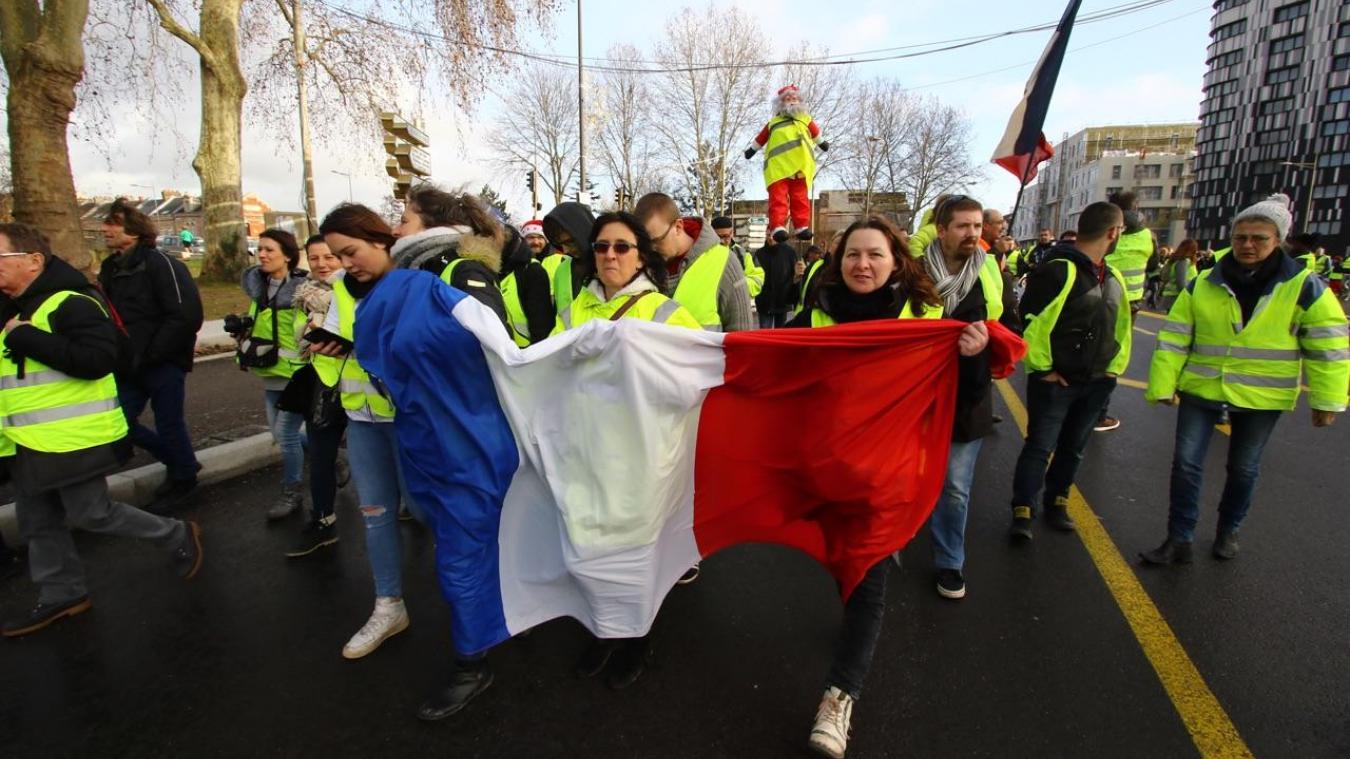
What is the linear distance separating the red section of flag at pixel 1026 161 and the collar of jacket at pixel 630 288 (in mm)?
2113

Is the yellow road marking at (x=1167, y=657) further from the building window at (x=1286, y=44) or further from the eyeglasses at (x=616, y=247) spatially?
the building window at (x=1286, y=44)

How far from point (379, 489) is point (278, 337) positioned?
1.97 m

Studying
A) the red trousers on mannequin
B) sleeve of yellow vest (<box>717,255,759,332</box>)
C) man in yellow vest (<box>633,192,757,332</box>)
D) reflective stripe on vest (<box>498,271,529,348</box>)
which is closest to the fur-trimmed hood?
reflective stripe on vest (<box>498,271,529,348</box>)

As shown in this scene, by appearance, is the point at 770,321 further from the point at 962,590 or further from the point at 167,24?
the point at 167,24

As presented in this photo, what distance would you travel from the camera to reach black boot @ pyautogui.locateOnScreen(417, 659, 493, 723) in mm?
2381

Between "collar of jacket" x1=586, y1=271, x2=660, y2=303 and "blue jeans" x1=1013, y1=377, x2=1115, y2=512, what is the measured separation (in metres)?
2.48

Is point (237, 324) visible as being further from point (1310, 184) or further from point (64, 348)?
point (1310, 184)

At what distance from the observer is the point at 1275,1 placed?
6731 cm

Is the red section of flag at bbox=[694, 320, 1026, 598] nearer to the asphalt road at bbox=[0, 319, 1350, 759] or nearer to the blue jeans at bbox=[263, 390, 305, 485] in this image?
the asphalt road at bbox=[0, 319, 1350, 759]

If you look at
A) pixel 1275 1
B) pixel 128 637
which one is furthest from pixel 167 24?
pixel 1275 1

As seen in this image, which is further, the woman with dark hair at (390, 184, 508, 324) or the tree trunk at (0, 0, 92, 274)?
the tree trunk at (0, 0, 92, 274)

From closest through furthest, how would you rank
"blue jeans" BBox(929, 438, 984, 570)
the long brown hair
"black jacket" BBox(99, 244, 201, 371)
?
1. the long brown hair
2. "blue jeans" BBox(929, 438, 984, 570)
3. "black jacket" BBox(99, 244, 201, 371)

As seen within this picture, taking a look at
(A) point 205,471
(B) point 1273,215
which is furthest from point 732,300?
(A) point 205,471

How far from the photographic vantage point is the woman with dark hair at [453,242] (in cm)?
265
